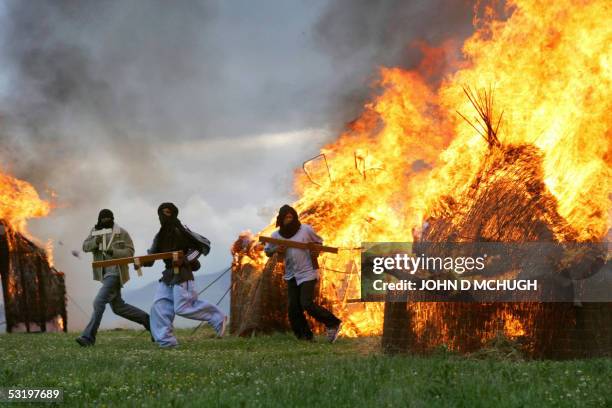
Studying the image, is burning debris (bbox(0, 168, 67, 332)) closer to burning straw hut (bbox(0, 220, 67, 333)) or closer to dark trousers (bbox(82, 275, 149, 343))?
burning straw hut (bbox(0, 220, 67, 333))

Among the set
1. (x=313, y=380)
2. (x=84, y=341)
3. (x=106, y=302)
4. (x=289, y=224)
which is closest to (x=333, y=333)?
(x=289, y=224)

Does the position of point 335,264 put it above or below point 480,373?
above

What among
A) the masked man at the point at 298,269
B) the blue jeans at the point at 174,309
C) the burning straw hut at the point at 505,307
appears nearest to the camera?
the burning straw hut at the point at 505,307

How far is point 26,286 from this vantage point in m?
22.7

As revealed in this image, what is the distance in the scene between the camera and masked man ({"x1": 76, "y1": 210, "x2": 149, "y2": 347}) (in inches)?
566

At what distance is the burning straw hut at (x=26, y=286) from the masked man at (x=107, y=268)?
864cm

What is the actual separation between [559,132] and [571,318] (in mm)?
2325

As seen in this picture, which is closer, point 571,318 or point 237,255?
point 571,318

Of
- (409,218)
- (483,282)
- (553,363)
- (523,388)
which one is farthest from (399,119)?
(523,388)

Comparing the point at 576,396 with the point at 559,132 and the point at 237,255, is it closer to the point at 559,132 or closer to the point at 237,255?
the point at 559,132

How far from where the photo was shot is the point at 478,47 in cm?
1190

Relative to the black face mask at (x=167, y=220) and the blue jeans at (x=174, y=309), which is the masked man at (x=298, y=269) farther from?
the black face mask at (x=167, y=220)

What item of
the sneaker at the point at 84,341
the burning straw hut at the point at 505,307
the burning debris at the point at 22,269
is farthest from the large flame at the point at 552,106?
the burning debris at the point at 22,269

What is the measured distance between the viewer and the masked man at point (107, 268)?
1438 cm
